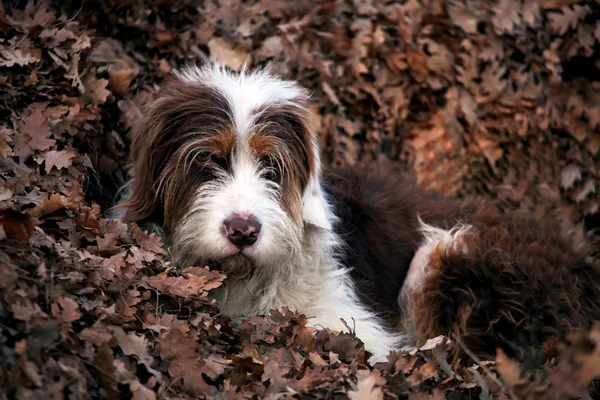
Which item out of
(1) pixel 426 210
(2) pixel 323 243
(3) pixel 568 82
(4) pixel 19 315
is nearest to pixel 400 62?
(3) pixel 568 82

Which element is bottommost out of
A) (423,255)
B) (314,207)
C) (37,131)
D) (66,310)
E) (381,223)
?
(423,255)

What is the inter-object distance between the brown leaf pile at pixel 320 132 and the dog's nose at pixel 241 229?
27 centimetres

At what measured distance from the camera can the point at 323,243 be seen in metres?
4.57

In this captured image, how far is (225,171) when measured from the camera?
13.3 feet

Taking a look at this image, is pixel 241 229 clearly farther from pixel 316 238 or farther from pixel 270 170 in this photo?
pixel 316 238

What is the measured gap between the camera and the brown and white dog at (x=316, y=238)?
4047mm

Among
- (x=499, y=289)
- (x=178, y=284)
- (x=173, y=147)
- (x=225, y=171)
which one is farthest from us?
(x=499, y=289)

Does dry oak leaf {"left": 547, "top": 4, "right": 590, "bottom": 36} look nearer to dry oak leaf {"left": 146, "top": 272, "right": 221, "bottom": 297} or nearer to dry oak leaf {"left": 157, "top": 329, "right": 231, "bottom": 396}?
dry oak leaf {"left": 146, "top": 272, "right": 221, "bottom": 297}

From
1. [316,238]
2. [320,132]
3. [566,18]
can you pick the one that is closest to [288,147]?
[316,238]

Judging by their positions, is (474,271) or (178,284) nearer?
(178,284)

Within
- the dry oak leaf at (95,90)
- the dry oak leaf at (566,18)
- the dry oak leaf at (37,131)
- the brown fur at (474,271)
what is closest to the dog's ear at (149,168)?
the dry oak leaf at (37,131)

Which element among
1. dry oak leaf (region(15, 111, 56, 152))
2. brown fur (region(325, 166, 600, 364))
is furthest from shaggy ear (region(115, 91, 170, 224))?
brown fur (region(325, 166, 600, 364))

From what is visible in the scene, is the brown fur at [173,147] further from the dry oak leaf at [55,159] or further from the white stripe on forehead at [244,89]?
the dry oak leaf at [55,159]

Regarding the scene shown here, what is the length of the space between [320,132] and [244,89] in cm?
244
